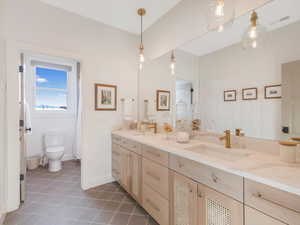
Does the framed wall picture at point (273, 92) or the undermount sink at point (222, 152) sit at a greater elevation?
the framed wall picture at point (273, 92)

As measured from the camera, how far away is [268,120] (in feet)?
4.25

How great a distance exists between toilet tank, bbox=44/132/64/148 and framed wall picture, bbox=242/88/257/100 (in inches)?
150

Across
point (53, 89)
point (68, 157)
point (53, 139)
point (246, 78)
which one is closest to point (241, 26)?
point (246, 78)

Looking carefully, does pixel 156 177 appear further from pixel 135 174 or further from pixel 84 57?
pixel 84 57

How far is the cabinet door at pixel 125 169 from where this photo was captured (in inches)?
85.2

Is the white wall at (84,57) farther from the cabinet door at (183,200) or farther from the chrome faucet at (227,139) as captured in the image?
the chrome faucet at (227,139)

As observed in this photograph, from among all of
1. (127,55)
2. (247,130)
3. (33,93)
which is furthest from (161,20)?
(33,93)

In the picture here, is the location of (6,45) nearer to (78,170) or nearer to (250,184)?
(78,170)

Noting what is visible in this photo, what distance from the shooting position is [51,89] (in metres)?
3.82

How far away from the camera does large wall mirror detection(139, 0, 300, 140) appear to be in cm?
116

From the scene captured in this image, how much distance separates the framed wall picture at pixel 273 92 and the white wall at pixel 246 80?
34mm

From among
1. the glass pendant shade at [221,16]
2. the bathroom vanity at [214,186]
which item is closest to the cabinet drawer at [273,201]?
the bathroom vanity at [214,186]

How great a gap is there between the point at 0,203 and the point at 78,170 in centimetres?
155

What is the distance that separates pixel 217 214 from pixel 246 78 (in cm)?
120
